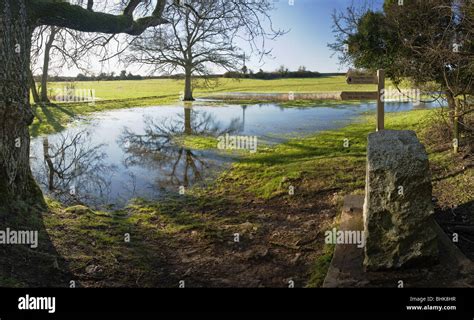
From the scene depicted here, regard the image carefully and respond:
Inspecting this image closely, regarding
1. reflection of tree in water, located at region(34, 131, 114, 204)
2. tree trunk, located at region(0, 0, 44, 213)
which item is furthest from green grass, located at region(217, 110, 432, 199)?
tree trunk, located at region(0, 0, 44, 213)

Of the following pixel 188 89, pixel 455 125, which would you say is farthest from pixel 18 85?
pixel 188 89

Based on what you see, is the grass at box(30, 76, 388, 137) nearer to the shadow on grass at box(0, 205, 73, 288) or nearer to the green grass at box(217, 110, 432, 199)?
the green grass at box(217, 110, 432, 199)

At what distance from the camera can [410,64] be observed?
35.1 feet

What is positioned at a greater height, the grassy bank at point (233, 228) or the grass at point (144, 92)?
the grass at point (144, 92)

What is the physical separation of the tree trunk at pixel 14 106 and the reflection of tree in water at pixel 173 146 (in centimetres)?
397

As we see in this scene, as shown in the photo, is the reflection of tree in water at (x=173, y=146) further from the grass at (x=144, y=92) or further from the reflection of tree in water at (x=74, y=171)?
the grass at (x=144, y=92)

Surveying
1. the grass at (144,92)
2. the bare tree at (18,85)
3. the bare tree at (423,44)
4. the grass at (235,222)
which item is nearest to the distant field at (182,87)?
the grass at (144,92)

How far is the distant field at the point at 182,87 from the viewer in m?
21.5

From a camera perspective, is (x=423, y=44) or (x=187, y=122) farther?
(x=187, y=122)

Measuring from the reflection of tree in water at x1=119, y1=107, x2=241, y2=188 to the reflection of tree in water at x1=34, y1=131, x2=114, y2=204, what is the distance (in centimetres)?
113

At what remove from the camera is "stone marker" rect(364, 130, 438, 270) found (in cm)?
495

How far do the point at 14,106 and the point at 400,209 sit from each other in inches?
223

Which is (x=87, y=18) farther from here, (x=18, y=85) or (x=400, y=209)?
(x=400, y=209)

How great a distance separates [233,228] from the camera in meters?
7.22
